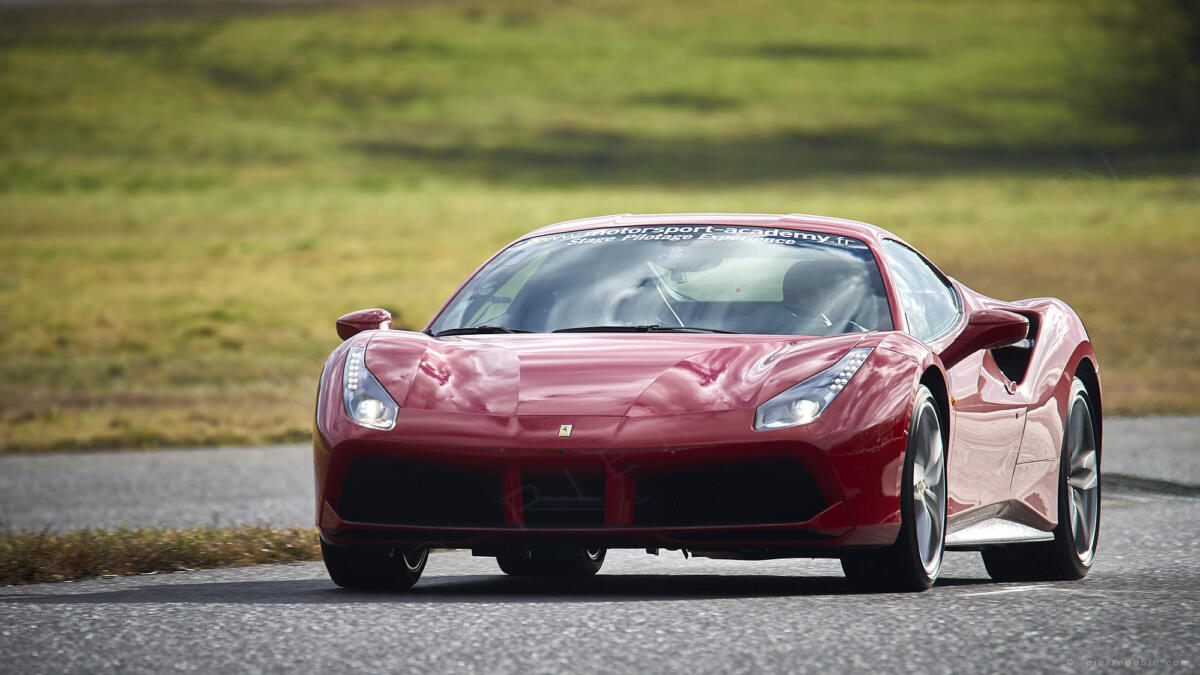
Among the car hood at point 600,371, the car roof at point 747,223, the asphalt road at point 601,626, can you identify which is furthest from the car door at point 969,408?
the car hood at point 600,371

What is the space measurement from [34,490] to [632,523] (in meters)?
9.56

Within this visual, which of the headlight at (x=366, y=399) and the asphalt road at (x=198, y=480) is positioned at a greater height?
the headlight at (x=366, y=399)

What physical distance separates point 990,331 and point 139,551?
364 cm

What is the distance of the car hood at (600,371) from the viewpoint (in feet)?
20.6

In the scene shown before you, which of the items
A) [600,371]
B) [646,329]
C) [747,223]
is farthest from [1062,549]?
[600,371]

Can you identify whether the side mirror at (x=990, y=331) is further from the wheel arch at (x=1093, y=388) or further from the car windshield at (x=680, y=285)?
the wheel arch at (x=1093, y=388)

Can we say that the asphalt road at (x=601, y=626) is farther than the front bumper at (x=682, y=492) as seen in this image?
No

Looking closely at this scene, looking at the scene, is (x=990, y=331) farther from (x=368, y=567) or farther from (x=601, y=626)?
(x=368, y=567)

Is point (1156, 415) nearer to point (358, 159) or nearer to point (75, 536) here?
point (75, 536)

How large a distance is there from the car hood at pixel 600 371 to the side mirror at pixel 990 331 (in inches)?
23.9

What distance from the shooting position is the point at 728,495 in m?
6.22

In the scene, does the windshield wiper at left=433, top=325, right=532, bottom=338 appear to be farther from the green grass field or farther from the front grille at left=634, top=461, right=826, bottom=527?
the green grass field

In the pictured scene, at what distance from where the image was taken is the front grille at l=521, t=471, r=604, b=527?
6195mm

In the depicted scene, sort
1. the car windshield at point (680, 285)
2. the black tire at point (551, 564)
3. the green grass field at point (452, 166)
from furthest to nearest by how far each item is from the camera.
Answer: the green grass field at point (452, 166)
the black tire at point (551, 564)
the car windshield at point (680, 285)
